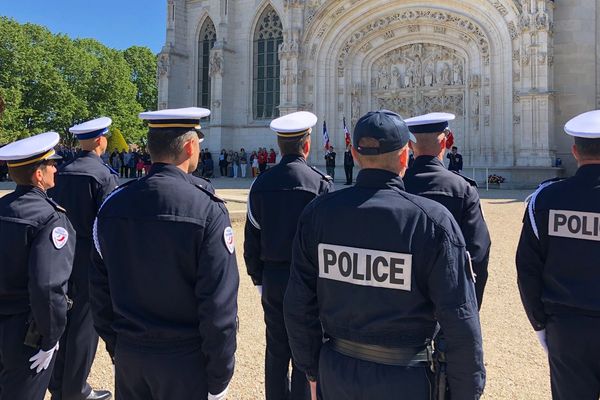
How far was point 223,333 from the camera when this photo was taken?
2.36m

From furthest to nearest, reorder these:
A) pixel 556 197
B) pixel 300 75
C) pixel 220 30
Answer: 1. pixel 220 30
2. pixel 300 75
3. pixel 556 197

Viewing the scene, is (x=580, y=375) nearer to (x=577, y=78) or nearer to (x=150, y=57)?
(x=577, y=78)

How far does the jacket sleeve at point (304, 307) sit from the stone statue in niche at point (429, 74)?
74.8 feet

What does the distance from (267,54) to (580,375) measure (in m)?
26.2

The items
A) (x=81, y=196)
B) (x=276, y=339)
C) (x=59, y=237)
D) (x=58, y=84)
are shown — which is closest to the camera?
(x=59, y=237)

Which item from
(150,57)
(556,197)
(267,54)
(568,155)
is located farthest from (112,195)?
(150,57)

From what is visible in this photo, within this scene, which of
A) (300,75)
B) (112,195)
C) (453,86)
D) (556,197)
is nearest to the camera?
(112,195)

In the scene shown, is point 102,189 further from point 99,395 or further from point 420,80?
point 420,80

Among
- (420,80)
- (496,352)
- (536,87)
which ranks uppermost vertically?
(420,80)

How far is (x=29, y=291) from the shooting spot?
293cm

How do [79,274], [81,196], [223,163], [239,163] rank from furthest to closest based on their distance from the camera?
[239,163] < [223,163] < [81,196] < [79,274]

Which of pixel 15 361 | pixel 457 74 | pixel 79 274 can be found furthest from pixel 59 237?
pixel 457 74

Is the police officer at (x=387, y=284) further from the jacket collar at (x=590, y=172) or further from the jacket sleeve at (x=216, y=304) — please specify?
the jacket collar at (x=590, y=172)

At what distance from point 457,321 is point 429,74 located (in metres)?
23.3
